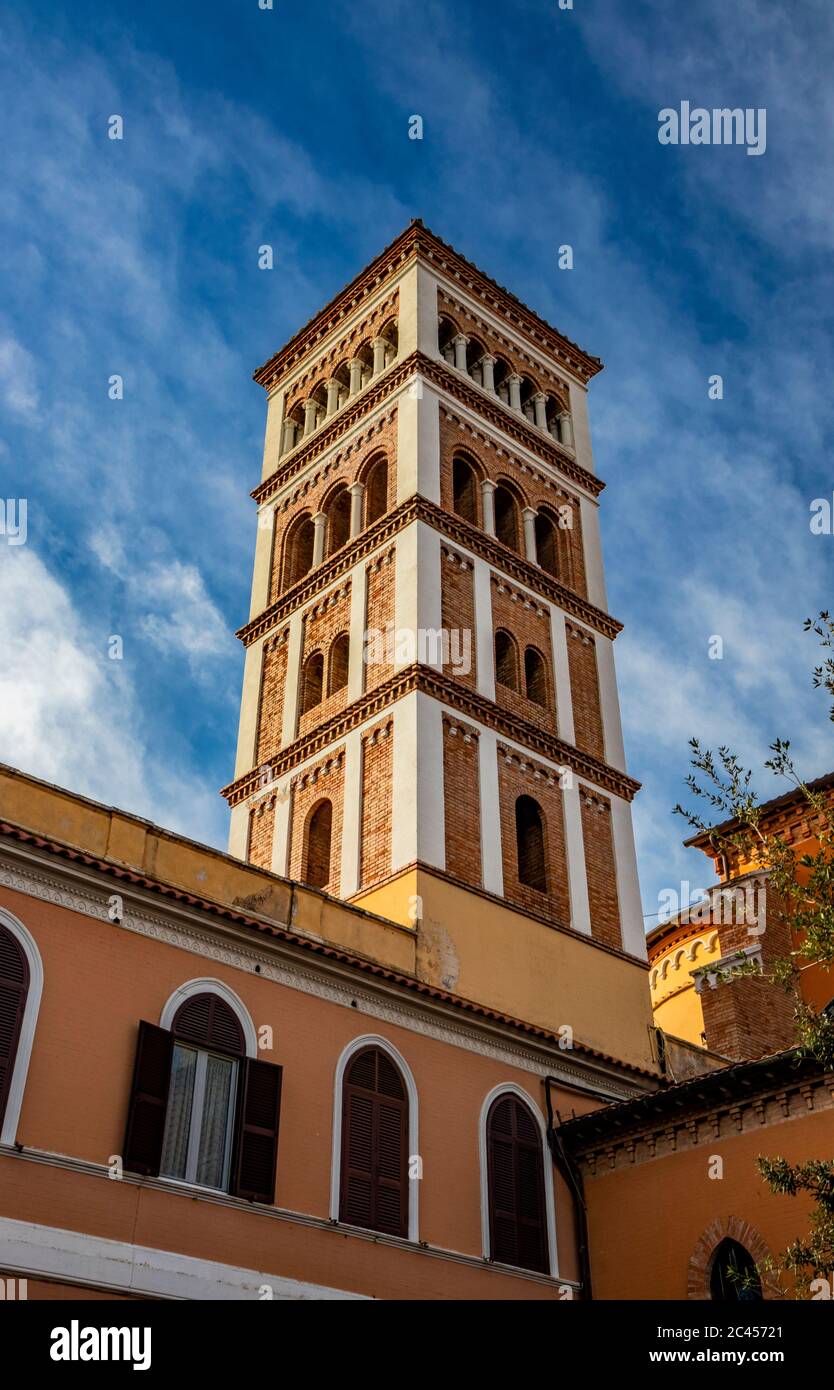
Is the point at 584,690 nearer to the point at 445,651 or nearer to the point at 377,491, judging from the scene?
the point at 445,651

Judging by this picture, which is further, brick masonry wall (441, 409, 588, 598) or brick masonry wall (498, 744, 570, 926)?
brick masonry wall (441, 409, 588, 598)

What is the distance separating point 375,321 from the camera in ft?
98.0

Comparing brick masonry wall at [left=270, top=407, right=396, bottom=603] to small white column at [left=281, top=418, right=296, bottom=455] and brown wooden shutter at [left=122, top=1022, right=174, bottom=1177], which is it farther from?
brown wooden shutter at [left=122, top=1022, right=174, bottom=1177]

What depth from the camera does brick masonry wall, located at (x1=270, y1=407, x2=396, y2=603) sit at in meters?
26.9

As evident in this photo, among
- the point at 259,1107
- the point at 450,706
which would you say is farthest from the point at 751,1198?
the point at 450,706

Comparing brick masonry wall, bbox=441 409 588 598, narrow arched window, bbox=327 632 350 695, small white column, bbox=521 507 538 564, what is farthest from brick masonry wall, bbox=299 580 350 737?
small white column, bbox=521 507 538 564

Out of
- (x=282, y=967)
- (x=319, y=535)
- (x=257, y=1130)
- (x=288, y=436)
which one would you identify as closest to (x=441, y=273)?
(x=288, y=436)

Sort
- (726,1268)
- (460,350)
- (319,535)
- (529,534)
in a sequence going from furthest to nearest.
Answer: (460,350), (319,535), (529,534), (726,1268)

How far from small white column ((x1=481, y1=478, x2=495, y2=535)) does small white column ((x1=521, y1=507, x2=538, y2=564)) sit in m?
0.75

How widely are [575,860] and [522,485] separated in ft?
28.0

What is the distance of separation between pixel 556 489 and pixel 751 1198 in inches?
642

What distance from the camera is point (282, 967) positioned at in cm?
1652

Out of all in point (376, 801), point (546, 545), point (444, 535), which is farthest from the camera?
point (546, 545)

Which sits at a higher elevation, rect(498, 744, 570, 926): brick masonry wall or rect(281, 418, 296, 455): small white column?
rect(281, 418, 296, 455): small white column
